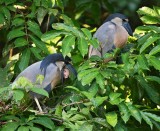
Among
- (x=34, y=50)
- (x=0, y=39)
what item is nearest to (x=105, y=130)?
(x=34, y=50)

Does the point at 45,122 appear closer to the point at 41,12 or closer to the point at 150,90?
the point at 150,90

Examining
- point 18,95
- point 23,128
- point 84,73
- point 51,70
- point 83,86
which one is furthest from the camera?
point 51,70

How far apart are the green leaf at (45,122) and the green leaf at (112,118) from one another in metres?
0.34

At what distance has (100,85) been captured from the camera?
11.4 ft

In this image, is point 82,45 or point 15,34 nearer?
point 82,45

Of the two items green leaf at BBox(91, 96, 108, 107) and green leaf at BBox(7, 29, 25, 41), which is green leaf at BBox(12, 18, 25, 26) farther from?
green leaf at BBox(91, 96, 108, 107)

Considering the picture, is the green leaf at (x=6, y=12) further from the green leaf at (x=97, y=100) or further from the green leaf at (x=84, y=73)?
the green leaf at (x=97, y=100)

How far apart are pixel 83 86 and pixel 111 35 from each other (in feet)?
3.50

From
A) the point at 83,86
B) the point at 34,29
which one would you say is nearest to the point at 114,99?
the point at 83,86

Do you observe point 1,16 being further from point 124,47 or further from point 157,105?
point 157,105

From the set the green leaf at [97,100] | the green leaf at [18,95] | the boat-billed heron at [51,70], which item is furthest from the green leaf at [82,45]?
the boat-billed heron at [51,70]

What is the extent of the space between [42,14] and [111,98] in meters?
1.38

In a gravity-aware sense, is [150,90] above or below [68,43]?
below

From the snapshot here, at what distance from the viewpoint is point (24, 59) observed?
446 centimetres
